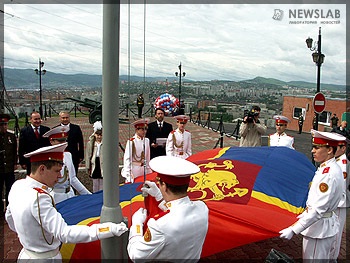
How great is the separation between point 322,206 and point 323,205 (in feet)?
0.04

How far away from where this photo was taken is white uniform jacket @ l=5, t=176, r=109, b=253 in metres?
1.95

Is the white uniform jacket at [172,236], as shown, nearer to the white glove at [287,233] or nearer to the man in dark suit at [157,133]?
the white glove at [287,233]

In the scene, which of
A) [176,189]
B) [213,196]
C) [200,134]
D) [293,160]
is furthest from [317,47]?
[176,189]

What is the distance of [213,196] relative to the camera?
3.45 m

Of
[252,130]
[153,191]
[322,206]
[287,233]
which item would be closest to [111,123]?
[153,191]

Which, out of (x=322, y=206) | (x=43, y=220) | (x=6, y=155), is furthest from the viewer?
(x=6, y=155)

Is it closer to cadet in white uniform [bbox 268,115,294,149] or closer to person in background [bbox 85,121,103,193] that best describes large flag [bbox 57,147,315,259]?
cadet in white uniform [bbox 268,115,294,149]

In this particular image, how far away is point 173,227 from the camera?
1.88m

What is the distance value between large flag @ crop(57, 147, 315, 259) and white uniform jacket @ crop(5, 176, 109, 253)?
0.40 m

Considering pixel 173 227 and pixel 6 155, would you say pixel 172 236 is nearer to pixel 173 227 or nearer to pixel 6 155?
pixel 173 227

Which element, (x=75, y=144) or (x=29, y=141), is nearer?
(x=29, y=141)

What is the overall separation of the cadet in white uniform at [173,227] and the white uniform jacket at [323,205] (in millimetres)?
1027

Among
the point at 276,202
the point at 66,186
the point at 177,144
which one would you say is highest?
the point at 177,144

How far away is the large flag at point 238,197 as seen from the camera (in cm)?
267
